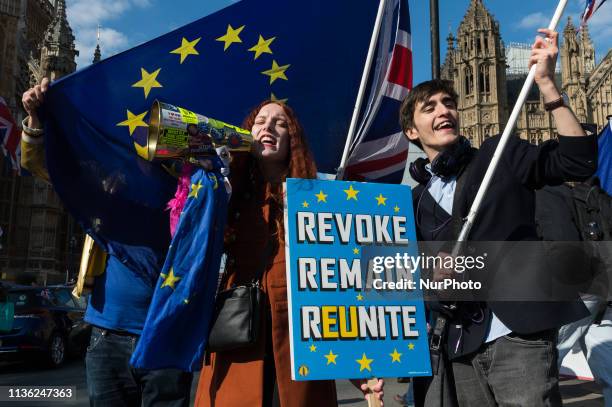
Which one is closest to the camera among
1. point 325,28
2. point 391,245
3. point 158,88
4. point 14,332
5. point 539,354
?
point 539,354

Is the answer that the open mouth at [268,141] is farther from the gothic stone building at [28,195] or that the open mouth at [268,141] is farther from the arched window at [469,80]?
the arched window at [469,80]

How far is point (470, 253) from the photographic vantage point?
2273 millimetres

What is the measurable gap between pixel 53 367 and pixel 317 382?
9.64 metres

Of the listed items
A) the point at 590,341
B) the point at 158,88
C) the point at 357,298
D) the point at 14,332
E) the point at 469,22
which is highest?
the point at 469,22

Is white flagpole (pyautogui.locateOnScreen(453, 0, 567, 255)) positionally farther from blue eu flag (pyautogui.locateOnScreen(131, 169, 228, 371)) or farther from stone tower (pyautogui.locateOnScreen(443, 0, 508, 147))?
stone tower (pyautogui.locateOnScreen(443, 0, 508, 147))

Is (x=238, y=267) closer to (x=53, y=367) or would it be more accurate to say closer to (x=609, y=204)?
(x=609, y=204)

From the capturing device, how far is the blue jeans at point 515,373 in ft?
6.77

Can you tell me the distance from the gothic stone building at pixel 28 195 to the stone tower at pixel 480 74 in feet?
112

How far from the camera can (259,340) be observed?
7.61ft

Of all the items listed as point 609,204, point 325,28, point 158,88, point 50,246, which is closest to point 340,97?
point 325,28

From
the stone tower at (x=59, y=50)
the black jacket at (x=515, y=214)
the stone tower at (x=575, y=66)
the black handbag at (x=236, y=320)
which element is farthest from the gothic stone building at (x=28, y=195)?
the stone tower at (x=575, y=66)

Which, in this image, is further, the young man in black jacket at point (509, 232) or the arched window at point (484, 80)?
the arched window at point (484, 80)

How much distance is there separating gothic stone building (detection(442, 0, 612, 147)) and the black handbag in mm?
49122

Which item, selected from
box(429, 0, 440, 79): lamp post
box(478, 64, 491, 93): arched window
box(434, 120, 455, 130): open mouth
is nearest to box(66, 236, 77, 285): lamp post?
box(429, 0, 440, 79): lamp post
